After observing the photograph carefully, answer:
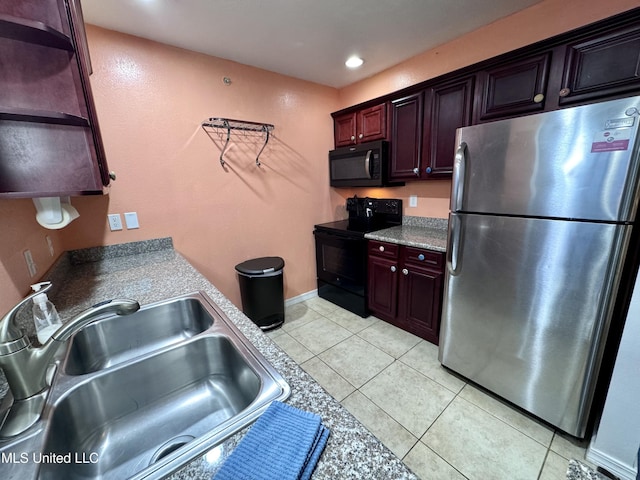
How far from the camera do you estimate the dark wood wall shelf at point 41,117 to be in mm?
740

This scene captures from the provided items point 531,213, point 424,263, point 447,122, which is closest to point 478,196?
point 531,213

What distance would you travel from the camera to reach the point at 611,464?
1.21 metres

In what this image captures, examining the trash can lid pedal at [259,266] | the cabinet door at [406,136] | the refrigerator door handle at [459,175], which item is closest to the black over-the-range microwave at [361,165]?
the cabinet door at [406,136]

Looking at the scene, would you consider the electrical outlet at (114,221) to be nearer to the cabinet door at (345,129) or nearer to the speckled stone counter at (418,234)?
the speckled stone counter at (418,234)

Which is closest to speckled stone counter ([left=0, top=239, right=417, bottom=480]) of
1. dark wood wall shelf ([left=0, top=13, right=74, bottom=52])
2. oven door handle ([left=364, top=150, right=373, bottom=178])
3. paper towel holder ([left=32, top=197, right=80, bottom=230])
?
paper towel holder ([left=32, top=197, right=80, bottom=230])

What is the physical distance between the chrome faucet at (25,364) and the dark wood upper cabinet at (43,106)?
433 millimetres

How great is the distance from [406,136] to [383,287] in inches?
54.2

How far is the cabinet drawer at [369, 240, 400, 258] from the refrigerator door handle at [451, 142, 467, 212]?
72 centimetres

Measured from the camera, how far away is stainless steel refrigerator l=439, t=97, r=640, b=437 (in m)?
1.10

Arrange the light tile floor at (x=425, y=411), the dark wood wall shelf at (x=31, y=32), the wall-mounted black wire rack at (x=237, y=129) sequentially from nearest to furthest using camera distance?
the dark wood wall shelf at (x=31, y=32) → the light tile floor at (x=425, y=411) → the wall-mounted black wire rack at (x=237, y=129)

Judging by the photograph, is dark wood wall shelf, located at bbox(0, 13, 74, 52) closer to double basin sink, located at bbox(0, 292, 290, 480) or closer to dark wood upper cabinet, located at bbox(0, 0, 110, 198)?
dark wood upper cabinet, located at bbox(0, 0, 110, 198)

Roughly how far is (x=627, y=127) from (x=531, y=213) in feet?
1.46

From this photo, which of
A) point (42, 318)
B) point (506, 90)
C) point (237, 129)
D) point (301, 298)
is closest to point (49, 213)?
point (42, 318)

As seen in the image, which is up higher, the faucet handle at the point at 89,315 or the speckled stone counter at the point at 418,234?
the faucet handle at the point at 89,315
